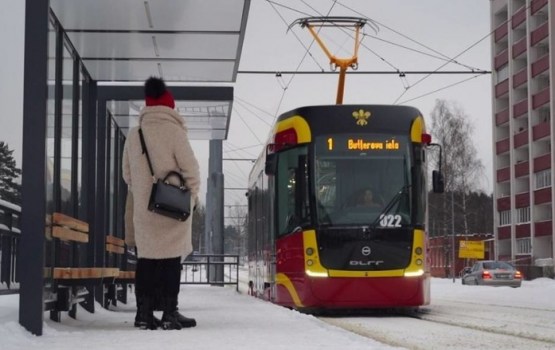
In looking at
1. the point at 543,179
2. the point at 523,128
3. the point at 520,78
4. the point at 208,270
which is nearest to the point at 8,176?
the point at 208,270

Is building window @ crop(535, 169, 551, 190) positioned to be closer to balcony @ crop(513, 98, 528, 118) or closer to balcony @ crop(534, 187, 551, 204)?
balcony @ crop(534, 187, 551, 204)

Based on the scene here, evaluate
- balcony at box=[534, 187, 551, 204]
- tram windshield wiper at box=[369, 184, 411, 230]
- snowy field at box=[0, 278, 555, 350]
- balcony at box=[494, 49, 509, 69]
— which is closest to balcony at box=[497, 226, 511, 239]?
balcony at box=[534, 187, 551, 204]

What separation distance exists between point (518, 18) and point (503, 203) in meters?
14.6

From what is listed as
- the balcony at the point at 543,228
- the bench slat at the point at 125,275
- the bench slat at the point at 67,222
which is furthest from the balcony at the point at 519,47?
the bench slat at the point at 67,222

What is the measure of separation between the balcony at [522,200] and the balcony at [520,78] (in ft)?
26.9

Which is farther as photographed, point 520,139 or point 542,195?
point 520,139

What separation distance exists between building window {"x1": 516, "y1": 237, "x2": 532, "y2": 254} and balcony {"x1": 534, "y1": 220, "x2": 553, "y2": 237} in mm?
1939

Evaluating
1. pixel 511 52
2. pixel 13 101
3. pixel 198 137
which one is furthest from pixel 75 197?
pixel 511 52

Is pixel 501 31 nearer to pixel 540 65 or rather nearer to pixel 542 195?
pixel 540 65

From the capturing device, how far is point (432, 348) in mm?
8945

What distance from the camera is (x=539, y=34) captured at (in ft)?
237

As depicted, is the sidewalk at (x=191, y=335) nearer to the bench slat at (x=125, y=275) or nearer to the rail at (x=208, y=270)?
the bench slat at (x=125, y=275)

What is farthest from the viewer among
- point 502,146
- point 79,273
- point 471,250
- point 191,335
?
point 502,146

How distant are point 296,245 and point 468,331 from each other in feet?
15.1
